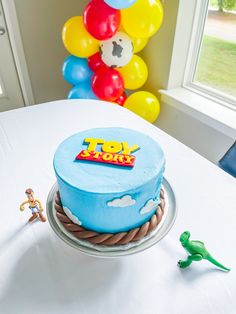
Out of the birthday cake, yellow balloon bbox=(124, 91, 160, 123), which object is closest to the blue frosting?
the birthday cake

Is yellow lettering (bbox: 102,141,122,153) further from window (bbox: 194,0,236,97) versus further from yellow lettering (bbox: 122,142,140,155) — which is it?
window (bbox: 194,0,236,97)

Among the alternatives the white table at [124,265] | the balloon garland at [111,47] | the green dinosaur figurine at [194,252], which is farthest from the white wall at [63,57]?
the green dinosaur figurine at [194,252]

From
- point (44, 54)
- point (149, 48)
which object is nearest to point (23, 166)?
point (149, 48)

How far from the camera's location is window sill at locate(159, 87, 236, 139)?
1.29 m

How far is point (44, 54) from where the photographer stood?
223 cm

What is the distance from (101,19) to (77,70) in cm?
34

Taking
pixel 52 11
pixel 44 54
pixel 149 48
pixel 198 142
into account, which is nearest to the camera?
pixel 198 142

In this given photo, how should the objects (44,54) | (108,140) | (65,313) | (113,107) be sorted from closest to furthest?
(65,313) < (108,140) < (113,107) < (44,54)

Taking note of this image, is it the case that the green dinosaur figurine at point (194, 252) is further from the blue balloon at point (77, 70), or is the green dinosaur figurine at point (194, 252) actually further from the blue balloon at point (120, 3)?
the blue balloon at point (77, 70)

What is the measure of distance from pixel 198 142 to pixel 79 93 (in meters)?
0.77

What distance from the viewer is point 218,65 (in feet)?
5.06

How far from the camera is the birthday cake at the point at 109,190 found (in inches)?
17.9

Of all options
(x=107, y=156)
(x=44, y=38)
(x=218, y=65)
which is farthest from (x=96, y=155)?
(x=44, y=38)

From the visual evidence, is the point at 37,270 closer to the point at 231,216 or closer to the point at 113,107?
the point at 231,216
